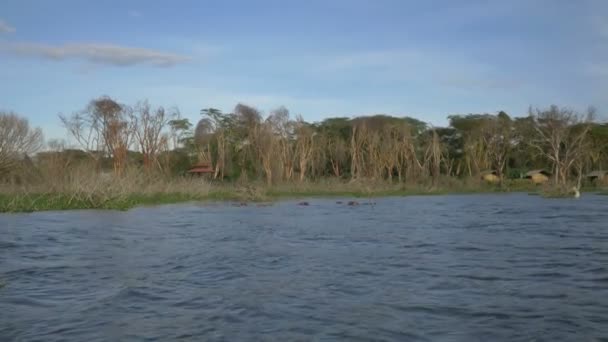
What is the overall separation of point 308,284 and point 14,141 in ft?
148

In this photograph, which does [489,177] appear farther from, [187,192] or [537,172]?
[187,192]

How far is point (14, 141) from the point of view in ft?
159

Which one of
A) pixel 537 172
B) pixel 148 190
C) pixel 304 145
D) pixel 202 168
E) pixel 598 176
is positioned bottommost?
pixel 148 190

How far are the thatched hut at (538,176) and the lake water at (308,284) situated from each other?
45.0 metres

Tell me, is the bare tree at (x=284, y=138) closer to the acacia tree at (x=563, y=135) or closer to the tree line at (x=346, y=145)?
the tree line at (x=346, y=145)

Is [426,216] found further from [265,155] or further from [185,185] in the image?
[265,155]

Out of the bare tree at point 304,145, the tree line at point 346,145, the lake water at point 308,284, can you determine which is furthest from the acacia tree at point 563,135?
the lake water at point 308,284

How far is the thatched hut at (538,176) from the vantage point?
62.3 meters

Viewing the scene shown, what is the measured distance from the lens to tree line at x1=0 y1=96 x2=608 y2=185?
6197 centimetres

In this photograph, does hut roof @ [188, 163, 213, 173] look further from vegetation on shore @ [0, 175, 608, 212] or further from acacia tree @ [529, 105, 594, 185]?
acacia tree @ [529, 105, 594, 185]

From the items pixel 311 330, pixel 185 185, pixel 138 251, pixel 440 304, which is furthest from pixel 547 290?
pixel 185 185

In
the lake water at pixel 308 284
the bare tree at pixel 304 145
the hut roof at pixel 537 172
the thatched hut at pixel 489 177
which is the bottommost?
the lake water at pixel 308 284

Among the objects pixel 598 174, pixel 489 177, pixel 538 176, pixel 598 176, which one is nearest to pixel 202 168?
pixel 489 177

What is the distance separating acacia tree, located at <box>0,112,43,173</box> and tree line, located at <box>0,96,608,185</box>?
7.43 m
